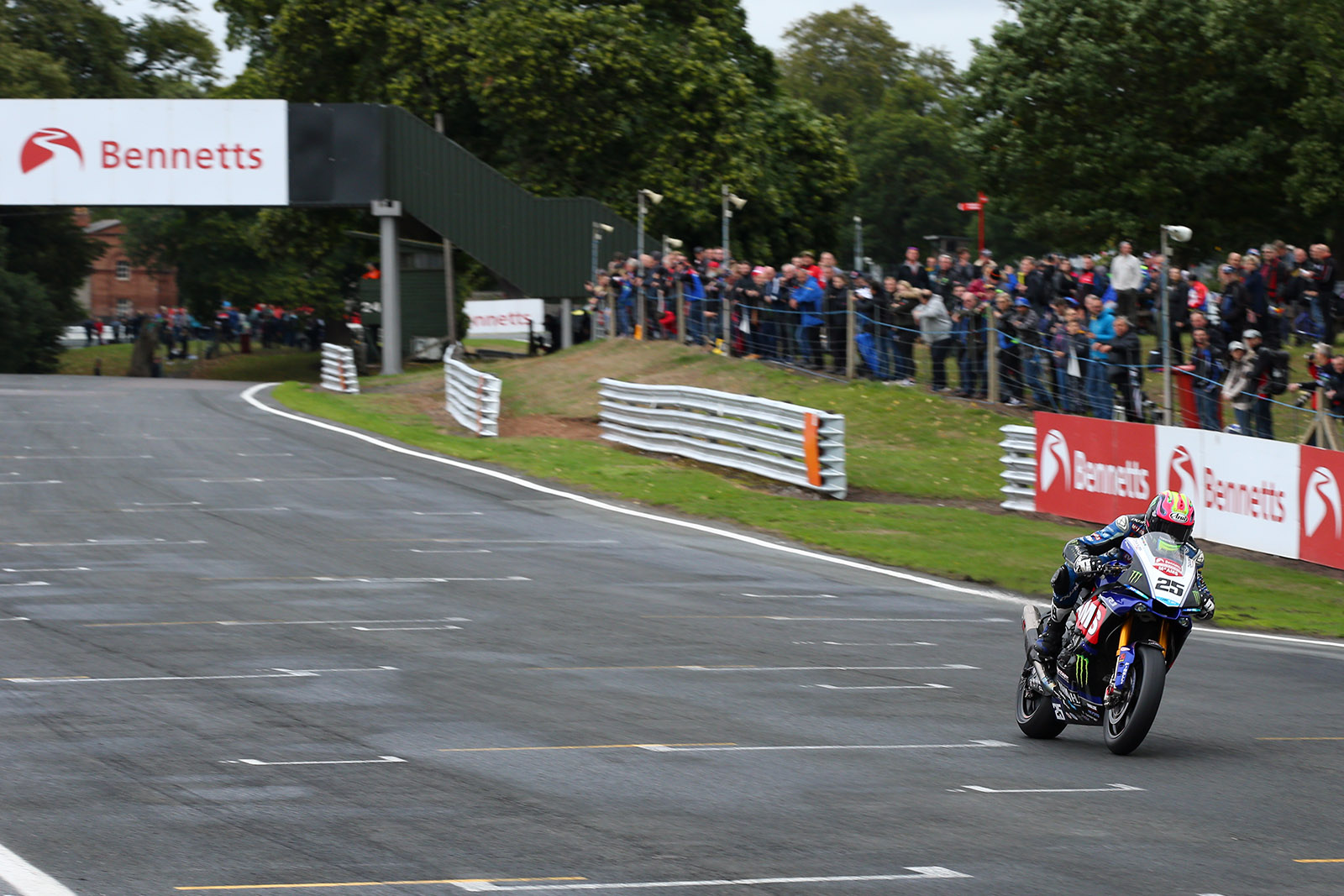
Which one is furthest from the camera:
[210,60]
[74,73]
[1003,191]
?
[210,60]

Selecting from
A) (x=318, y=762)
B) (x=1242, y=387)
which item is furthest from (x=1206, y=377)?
(x=318, y=762)

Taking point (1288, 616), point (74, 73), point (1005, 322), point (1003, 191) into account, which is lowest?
point (1288, 616)

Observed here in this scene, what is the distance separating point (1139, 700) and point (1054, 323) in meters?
15.6

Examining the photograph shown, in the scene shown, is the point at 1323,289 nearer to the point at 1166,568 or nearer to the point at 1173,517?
the point at 1173,517

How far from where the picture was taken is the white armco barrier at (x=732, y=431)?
22.5 m

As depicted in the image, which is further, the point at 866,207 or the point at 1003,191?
the point at 866,207

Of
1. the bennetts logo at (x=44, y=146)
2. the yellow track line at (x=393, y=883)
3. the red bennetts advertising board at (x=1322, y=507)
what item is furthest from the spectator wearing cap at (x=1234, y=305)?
the bennetts logo at (x=44, y=146)

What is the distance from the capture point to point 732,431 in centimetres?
2483

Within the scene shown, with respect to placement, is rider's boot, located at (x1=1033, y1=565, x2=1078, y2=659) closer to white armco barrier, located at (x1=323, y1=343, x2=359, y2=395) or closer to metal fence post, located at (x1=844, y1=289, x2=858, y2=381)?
metal fence post, located at (x1=844, y1=289, x2=858, y2=381)

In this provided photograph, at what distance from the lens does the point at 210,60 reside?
78312mm

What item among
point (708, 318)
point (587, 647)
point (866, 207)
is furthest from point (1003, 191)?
point (866, 207)

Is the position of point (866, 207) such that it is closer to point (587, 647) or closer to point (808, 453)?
point (808, 453)

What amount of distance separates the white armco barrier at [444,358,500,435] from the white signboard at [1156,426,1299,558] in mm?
13152

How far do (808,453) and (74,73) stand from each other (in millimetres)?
58300
